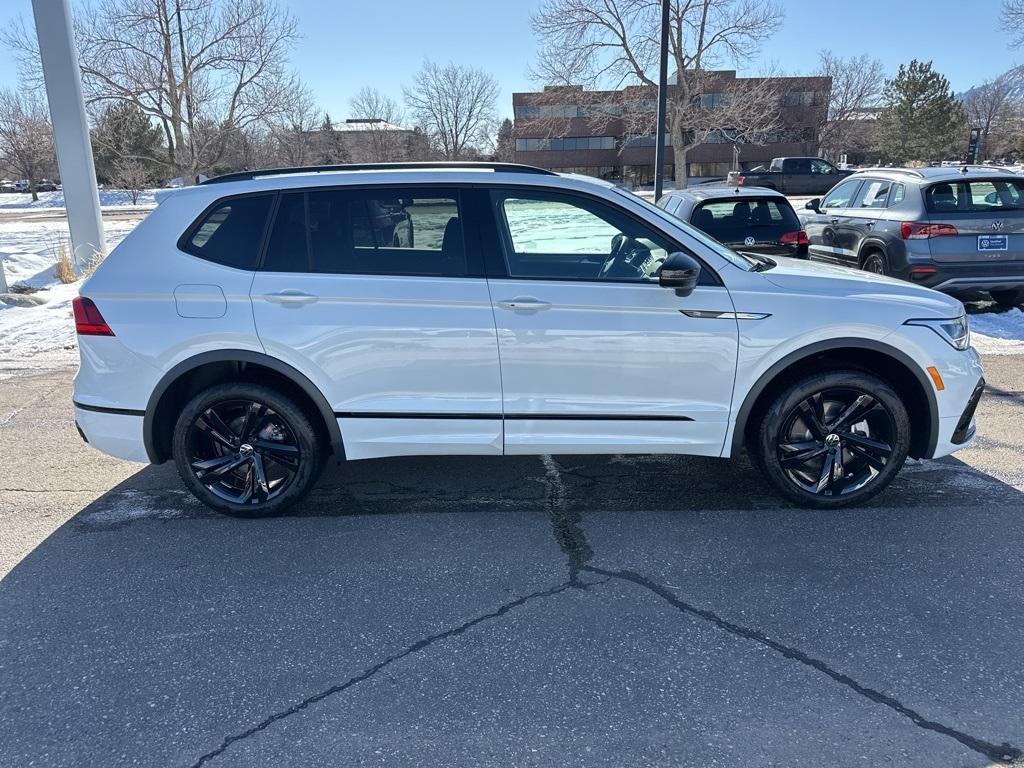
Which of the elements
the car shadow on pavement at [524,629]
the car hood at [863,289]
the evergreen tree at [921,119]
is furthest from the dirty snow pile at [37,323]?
the evergreen tree at [921,119]

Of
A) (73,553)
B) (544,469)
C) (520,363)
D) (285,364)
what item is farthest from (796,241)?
(73,553)

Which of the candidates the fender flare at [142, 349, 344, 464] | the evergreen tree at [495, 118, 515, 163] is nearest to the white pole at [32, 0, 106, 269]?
the fender flare at [142, 349, 344, 464]

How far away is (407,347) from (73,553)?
201cm

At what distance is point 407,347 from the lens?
376 cm

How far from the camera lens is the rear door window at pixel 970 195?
27.1ft

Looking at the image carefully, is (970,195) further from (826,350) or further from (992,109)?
(992,109)

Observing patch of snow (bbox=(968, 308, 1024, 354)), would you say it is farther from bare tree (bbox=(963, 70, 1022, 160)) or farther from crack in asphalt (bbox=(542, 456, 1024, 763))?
bare tree (bbox=(963, 70, 1022, 160))

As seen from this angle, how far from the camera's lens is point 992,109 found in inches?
2719

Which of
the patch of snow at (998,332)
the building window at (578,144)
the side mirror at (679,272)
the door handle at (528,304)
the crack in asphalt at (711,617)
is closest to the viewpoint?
the crack in asphalt at (711,617)

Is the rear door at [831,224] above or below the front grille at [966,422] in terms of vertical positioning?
above

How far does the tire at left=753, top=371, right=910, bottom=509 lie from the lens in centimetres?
386

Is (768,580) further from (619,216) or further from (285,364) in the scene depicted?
(285,364)

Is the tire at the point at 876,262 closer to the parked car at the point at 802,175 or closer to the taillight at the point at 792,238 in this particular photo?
the taillight at the point at 792,238

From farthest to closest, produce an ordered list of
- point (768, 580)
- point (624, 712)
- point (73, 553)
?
point (73, 553) → point (768, 580) → point (624, 712)
